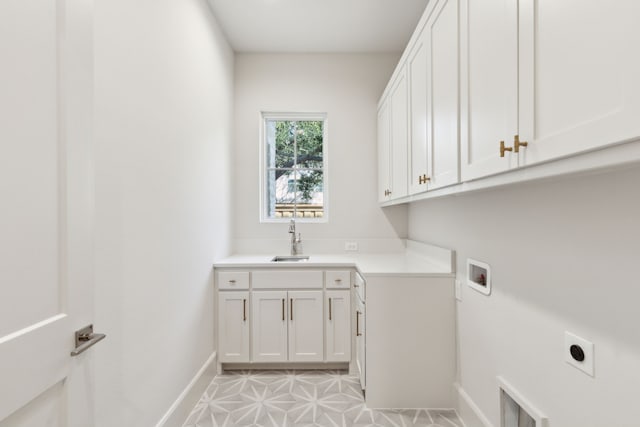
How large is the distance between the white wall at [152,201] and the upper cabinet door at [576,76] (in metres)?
1.44

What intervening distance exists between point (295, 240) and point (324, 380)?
4.09ft

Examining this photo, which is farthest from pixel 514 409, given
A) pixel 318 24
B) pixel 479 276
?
pixel 318 24

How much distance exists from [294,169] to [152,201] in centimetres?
186

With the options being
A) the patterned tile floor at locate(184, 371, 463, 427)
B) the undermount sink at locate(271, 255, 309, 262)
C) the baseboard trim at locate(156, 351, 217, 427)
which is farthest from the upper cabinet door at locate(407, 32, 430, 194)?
the baseboard trim at locate(156, 351, 217, 427)

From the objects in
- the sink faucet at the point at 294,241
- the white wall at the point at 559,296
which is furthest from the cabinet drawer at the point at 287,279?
the white wall at the point at 559,296

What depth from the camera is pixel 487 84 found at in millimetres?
1092

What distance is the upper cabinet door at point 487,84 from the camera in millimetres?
949

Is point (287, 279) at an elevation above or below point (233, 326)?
above

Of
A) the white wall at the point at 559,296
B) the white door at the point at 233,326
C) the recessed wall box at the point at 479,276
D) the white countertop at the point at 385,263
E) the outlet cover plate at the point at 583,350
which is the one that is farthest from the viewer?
the white door at the point at 233,326

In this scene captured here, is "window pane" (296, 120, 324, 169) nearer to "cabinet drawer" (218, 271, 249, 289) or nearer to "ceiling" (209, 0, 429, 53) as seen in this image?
"ceiling" (209, 0, 429, 53)

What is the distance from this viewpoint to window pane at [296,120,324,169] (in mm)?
3236

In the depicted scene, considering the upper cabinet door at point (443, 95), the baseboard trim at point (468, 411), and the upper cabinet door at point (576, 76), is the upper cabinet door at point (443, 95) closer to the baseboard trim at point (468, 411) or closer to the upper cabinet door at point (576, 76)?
the upper cabinet door at point (576, 76)

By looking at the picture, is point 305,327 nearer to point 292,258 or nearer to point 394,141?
point 292,258

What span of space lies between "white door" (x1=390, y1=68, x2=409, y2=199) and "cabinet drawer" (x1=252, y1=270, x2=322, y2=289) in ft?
3.04
